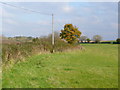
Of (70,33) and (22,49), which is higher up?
(70,33)

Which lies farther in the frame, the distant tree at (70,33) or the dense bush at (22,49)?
the distant tree at (70,33)

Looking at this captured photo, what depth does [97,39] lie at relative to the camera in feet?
217

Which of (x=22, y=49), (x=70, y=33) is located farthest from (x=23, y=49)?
(x=70, y=33)

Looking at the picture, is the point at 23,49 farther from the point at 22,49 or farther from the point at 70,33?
the point at 70,33

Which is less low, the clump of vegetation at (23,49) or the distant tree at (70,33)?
the distant tree at (70,33)

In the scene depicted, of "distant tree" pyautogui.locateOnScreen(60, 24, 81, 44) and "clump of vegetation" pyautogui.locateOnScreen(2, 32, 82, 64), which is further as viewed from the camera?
"distant tree" pyautogui.locateOnScreen(60, 24, 81, 44)

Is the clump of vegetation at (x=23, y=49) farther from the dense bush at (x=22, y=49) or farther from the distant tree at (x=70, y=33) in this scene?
the distant tree at (x=70, y=33)

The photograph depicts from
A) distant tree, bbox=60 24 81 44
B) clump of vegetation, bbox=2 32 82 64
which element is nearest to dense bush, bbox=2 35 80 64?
clump of vegetation, bbox=2 32 82 64

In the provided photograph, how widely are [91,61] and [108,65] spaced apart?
1.08 metres

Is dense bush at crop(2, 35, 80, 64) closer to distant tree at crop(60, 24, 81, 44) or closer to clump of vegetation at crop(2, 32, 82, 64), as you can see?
clump of vegetation at crop(2, 32, 82, 64)

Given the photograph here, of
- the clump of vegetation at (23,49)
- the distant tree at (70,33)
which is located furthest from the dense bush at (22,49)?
the distant tree at (70,33)

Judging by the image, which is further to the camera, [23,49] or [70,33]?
[70,33]

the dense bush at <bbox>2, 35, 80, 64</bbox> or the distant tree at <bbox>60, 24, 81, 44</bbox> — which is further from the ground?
the distant tree at <bbox>60, 24, 81, 44</bbox>

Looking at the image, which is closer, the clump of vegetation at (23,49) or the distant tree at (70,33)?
the clump of vegetation at (23,49)
